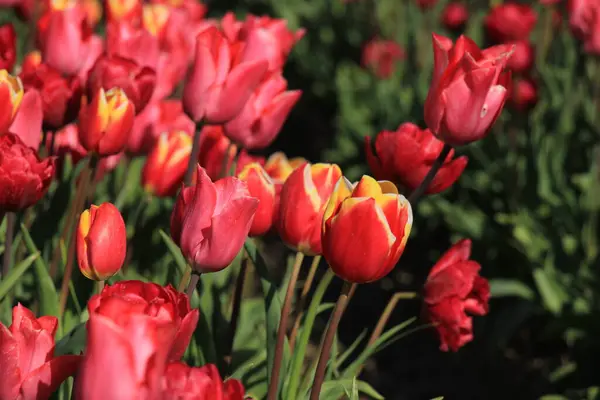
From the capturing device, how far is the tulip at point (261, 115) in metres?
1.36

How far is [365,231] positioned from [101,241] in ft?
1.02

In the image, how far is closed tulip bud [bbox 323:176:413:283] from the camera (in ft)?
2.88

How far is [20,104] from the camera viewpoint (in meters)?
1.25

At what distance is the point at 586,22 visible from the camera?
268 centimetres

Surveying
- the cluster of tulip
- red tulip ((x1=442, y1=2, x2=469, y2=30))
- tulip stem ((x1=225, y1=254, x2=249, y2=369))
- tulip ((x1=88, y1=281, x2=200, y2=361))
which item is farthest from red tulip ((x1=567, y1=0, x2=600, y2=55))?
tulip ((x1=88, y1=281, x2=200, y2=361))

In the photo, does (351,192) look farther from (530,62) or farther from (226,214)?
(530,62)

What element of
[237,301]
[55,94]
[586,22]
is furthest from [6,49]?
[586,22]

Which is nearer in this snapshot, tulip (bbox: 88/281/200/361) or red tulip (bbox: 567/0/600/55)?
tulip (bbox: 88/281/200/361)

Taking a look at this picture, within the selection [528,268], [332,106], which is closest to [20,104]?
[528,268]

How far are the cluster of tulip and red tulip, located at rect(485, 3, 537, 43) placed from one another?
166cm

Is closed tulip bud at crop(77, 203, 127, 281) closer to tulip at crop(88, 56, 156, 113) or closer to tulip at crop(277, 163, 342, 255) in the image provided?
tulip at crop(277, 163, 342, 255)

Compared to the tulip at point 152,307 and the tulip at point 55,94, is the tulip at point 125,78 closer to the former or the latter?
the tulip at point 55,94

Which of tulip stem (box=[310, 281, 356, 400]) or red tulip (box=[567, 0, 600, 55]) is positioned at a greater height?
tulip stem (box=[310, 281, 356, 400])

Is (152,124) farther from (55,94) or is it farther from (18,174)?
(18,174)
